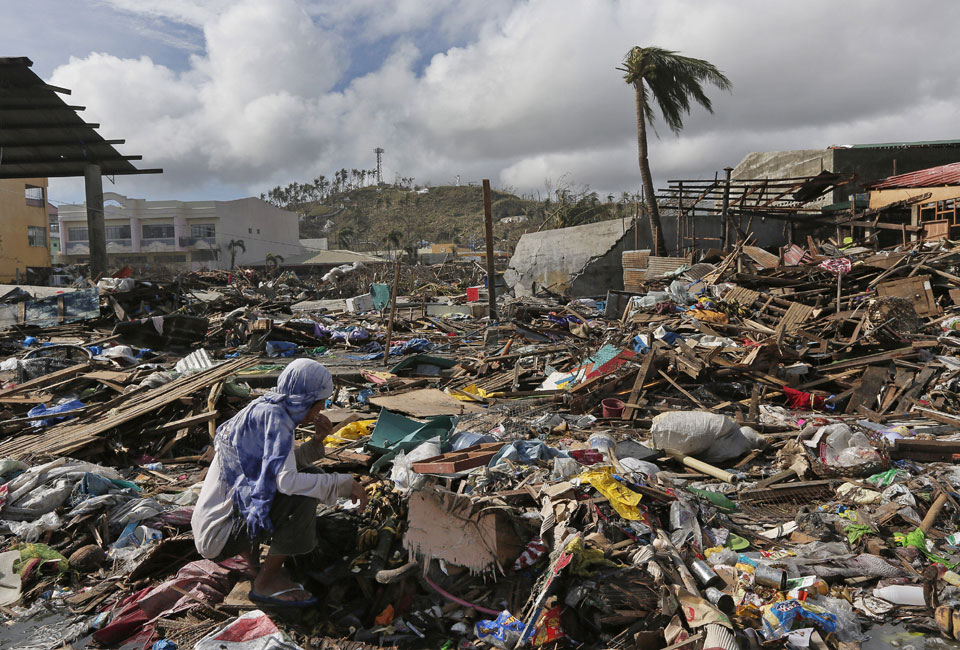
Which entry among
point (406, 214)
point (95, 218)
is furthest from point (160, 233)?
point (406, 214)

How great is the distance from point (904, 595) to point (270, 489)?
3426mm

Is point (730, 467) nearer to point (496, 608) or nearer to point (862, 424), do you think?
point (862, 424)

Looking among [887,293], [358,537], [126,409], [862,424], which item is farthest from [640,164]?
[358,537]

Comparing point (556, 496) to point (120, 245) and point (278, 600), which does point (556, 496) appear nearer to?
point (278, 600)

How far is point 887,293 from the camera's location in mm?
10000

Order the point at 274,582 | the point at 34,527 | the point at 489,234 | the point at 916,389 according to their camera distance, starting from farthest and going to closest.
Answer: the point at 489,234, the point at 916,389, the point at 34,527, the point at 274,582

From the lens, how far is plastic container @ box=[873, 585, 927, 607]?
3234 millimetres

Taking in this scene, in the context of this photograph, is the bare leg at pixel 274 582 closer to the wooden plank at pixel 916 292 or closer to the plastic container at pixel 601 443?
the plastic container at pixel 601 443

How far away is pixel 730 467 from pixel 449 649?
3372 millimetres

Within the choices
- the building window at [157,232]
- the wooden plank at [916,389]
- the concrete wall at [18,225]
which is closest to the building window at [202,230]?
the building window at [157,232]

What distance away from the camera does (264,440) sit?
3070mm

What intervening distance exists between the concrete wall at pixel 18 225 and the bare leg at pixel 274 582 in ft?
132

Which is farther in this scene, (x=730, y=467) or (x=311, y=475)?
(x=730, y=467)

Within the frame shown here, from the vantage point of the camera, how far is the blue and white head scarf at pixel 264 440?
305cm
